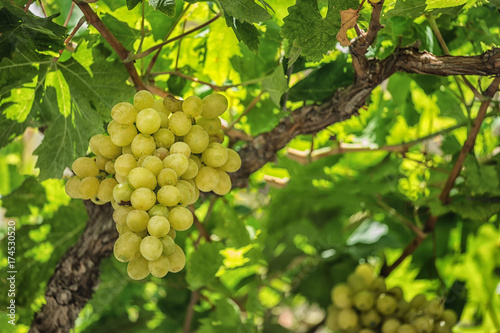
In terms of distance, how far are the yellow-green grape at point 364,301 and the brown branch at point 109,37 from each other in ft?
1.61

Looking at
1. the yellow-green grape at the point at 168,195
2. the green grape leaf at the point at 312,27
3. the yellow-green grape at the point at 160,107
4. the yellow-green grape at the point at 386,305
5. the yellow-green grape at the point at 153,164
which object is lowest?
the yellow-green grape at the point at 386,305

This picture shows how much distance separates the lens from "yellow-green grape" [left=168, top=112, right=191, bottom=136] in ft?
1.56

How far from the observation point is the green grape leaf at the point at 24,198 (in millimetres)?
836

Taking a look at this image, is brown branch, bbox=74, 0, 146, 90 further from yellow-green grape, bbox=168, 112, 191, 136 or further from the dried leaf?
the dried leaf

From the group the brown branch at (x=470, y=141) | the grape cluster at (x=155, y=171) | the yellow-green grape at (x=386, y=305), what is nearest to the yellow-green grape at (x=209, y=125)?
the grape cluster at (x=155, y=171)

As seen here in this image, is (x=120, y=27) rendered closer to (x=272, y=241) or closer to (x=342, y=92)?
(x=342, y=92)

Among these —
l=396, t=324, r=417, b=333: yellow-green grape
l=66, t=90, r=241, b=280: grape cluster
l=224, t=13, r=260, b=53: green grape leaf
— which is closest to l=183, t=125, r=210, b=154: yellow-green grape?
l=66, t=90, r=241, b=280: grape cluster

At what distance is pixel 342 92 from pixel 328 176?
28 centimetres

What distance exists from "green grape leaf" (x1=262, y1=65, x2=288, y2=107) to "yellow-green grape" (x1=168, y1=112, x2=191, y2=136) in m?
0.18

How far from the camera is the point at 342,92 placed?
2.20ft

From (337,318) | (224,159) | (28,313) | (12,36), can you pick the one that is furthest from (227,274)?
(12,36)

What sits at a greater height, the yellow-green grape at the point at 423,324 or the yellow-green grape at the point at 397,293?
the yellow-green grape at the point at 423,324

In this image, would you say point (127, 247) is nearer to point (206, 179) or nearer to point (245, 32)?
point (206, 179)

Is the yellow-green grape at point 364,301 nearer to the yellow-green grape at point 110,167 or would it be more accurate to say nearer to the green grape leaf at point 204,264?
the green grape leaf at point 204,264
